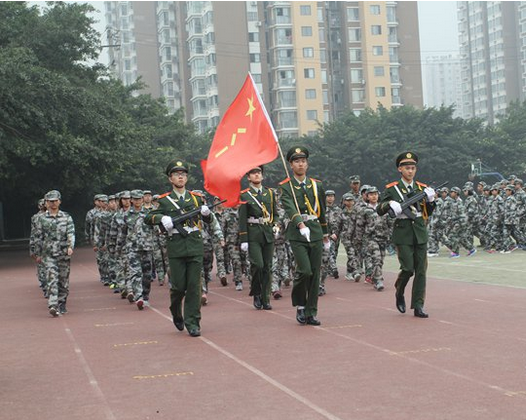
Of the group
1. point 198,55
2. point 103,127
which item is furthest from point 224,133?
point 198,55

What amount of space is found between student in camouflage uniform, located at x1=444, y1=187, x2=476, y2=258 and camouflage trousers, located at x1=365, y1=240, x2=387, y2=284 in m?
7.60

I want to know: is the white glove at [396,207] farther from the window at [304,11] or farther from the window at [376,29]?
the window at [376,29]

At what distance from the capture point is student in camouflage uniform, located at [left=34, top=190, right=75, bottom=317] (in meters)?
12.7

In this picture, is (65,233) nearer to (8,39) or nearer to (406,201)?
(406,201)

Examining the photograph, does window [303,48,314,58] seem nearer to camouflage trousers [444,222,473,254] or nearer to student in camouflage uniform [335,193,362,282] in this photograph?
camouflage trousers [444,222,473,254]

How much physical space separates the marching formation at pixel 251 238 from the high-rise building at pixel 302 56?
6818cm

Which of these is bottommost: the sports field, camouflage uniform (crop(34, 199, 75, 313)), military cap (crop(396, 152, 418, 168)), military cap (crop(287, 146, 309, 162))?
the sports field

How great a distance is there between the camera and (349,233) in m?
16.3

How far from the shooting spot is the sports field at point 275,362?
6.16 m

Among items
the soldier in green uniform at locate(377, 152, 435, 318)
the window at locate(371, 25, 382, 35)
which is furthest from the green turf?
the window at locate(371, 25, 382, 35)

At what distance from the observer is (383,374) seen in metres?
7.08

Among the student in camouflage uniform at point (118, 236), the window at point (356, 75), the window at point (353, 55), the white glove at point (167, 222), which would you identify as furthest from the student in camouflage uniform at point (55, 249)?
the window at point (353, 55)

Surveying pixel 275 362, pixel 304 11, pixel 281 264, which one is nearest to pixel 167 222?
pixel 275 362

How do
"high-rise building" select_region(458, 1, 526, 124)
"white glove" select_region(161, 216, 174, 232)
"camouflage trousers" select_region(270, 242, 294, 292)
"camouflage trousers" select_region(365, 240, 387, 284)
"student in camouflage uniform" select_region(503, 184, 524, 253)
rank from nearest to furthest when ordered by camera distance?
"white glove" select_region(161, 216, 174, 232)
"camouflage trousers" select_region(270, 242, 294, 292)
"camouflage trousers" select_region(365, 240, 387, 284)
"student in camouflage uniform" select_region(503, 184, 524, 253)
"high-rise building" select_region(458, 1, 526, 124)
